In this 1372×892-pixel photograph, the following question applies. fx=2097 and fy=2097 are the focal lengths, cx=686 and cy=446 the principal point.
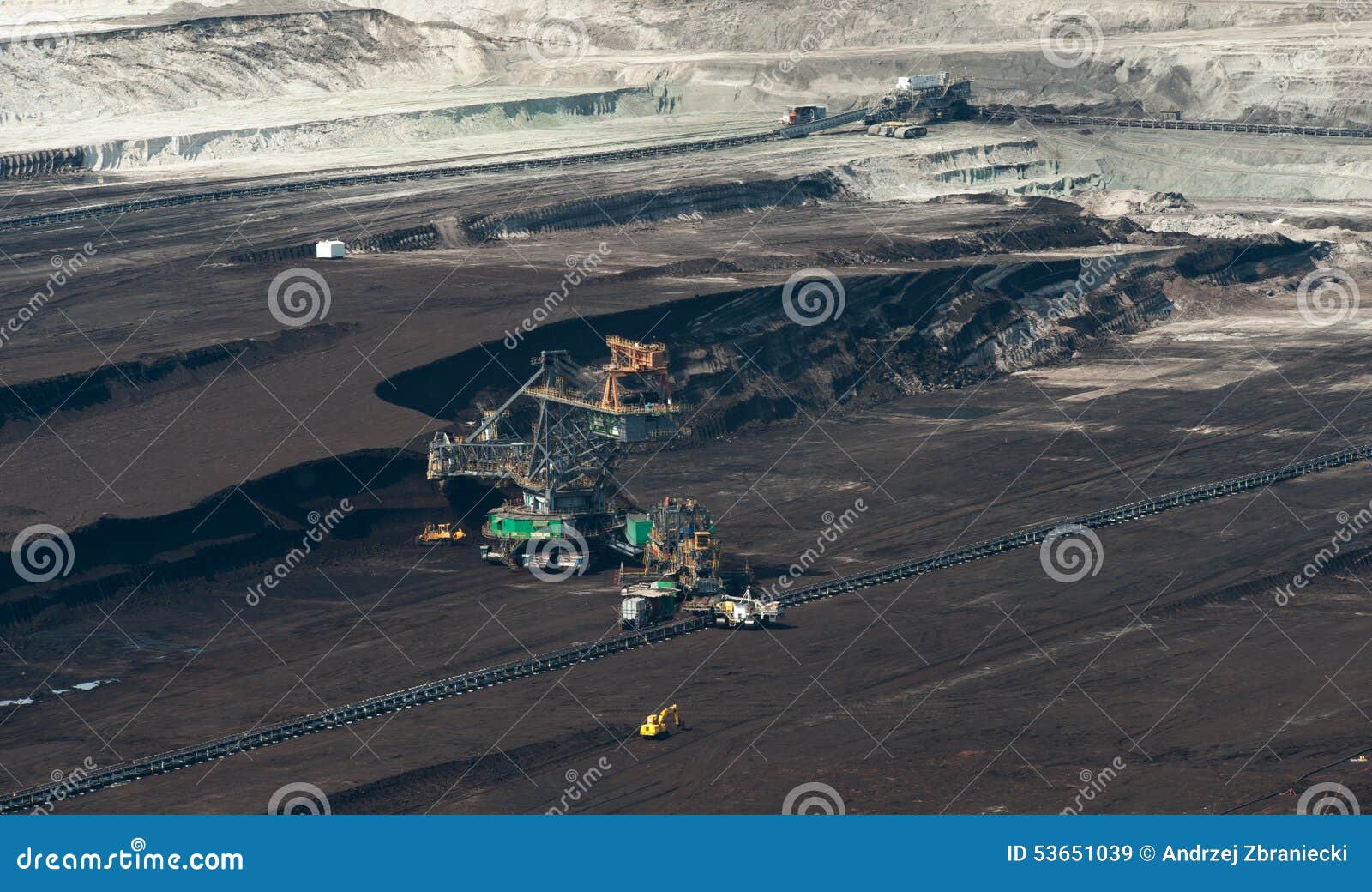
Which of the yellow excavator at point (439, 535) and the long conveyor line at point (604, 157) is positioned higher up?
the long conveyor line at point (604, 157)

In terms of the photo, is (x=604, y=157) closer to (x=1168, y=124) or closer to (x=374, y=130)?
(x=374, y=130)

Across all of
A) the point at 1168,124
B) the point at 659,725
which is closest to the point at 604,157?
the point at 1168,124

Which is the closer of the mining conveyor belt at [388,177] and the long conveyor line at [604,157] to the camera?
the mining conveyor belt at [388,177]

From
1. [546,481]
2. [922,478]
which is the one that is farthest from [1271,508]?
[546,481]

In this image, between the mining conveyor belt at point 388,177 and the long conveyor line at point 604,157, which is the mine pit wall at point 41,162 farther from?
the long conveyor line at point 604,157

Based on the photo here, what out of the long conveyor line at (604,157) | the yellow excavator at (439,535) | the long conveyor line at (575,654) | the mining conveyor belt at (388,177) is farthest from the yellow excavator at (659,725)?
the mining conveyor belt at (388,177)
